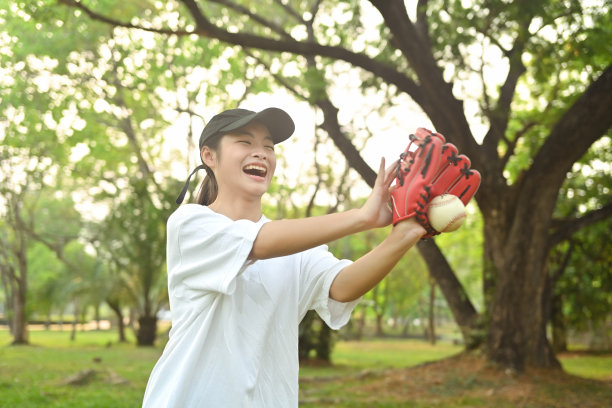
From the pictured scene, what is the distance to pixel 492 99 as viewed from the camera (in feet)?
44.6

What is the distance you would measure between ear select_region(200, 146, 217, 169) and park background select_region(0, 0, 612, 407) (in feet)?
19.6

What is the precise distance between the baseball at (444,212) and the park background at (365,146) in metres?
6.65

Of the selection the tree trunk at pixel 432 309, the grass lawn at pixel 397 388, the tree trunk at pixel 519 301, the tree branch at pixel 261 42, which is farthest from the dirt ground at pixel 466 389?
the tree trunk at pixel 432 309

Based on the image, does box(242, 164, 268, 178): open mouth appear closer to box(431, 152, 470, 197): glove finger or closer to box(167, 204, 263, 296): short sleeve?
box(167, 204, 263, 296): short sleeve

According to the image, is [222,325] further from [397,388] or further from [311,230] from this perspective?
[397,388]

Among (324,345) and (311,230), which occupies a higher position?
(311,230)

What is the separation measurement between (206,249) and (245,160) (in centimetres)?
53

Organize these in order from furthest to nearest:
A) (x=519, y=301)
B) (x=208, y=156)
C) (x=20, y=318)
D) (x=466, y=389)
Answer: (x=20, y=318) < (x=519, y=301) < (x=466, y=389) < (x=208, y=156)

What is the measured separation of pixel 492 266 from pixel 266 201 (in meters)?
13.4

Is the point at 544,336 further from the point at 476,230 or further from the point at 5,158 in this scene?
the point at 476,230

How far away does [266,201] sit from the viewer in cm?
2441

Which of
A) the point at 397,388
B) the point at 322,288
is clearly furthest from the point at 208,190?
the point at 397,388

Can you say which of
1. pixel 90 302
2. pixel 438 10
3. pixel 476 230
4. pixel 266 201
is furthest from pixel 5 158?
pixel 476 230

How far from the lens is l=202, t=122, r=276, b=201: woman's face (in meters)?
2.57
